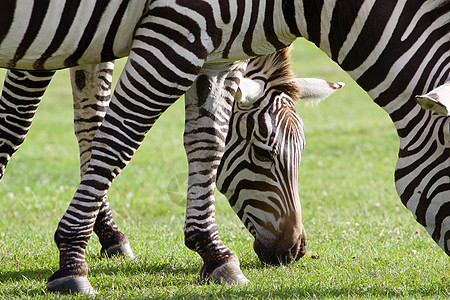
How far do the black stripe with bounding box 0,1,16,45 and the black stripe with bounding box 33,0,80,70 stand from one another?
0.28 meters

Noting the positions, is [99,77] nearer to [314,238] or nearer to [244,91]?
[244,91]

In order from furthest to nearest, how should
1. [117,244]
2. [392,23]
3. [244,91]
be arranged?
[117,244]
[244,91]
[392,23]

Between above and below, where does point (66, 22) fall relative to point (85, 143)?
above

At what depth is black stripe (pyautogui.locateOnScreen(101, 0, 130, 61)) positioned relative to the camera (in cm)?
405

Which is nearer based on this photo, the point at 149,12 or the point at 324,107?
the point at 149,12

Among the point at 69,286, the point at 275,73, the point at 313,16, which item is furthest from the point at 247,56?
the point at 69,286

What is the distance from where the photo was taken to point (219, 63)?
15.3ft

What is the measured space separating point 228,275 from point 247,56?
163 centimetres

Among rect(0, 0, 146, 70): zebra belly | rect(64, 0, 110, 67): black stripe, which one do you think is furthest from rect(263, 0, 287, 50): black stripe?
rect(64, 0, 110, 67): black stripe

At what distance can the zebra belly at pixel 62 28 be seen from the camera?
4.00 m

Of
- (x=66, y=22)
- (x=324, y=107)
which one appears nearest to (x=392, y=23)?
(x=66, y=22)

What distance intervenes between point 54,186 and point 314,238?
203 inches

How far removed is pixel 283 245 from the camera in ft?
16.5

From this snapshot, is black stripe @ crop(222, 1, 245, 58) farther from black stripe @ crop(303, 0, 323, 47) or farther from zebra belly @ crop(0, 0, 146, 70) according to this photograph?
zebra belly @ crop(0, 0, 146, 70)
